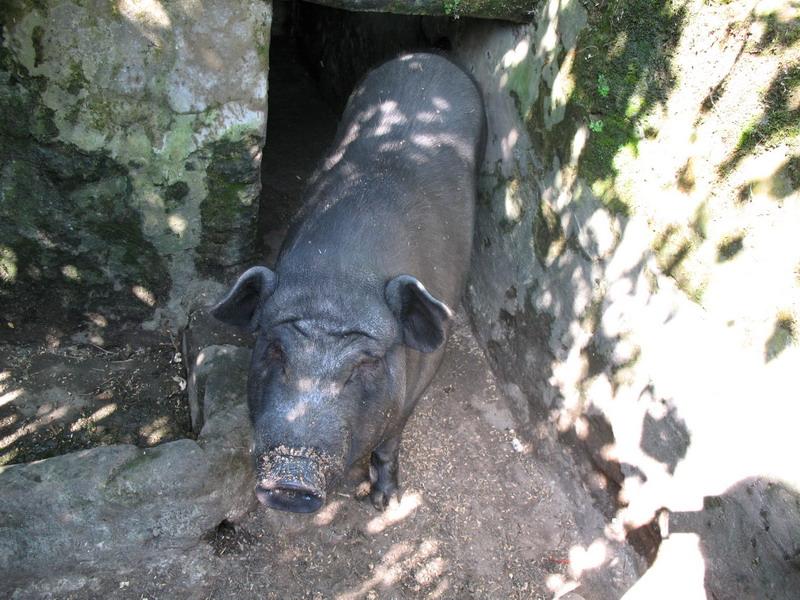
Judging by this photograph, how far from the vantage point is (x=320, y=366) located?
3.40m

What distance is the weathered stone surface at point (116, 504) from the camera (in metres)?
3.45

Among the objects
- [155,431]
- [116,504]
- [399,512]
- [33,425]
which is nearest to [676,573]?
[399,512]

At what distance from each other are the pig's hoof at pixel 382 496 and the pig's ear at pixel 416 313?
1.26 meters

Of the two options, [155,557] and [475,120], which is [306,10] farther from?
[155,557]

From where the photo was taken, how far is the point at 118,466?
365 cm

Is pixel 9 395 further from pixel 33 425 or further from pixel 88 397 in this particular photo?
pixel 88 397

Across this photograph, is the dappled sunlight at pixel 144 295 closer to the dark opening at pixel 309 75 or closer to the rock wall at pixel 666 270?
the dark opening at pixel 309 75

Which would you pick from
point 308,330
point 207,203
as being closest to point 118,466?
point 308,330

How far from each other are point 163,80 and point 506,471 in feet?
11.2

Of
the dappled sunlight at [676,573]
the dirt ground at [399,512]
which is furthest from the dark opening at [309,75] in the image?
the dappled sunlight at [676,573]

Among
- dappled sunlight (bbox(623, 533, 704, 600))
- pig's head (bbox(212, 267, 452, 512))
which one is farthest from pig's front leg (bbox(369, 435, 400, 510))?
dappled sunlight (bbox(623, 533, 704, 600))

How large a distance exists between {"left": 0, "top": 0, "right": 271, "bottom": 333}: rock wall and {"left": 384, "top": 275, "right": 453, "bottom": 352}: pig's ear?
5.37ft

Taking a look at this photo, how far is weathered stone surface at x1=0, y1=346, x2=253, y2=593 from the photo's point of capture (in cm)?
345

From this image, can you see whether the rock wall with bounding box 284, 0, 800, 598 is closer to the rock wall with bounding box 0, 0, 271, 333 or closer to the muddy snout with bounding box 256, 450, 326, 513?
the muddy snout with bounding box 256, 450, 326, 513
